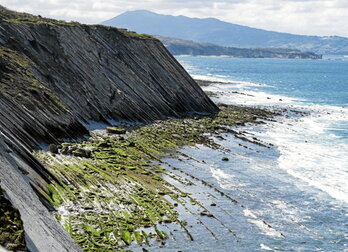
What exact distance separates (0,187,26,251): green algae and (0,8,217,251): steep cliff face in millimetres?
768

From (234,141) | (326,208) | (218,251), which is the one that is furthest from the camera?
(234,141)

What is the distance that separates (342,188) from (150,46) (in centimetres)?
5063

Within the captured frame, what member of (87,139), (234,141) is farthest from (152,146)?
(234,141)

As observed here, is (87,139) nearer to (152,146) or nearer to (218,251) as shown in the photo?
(152,146)

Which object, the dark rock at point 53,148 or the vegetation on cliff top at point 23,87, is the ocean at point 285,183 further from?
Answer: the vegetation on cliff top at point 23,87

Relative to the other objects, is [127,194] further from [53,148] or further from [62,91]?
[62,91]

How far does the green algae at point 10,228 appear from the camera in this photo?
667 inches

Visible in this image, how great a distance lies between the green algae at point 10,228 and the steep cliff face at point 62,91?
0.77m

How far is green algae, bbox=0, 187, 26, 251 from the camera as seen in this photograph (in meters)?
17.0

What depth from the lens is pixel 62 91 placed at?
58875 mm

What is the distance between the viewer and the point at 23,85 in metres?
50.1

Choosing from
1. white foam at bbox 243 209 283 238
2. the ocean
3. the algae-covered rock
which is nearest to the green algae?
the ocean

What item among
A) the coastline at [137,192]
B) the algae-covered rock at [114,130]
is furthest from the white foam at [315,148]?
the algae-covered rock at [114,130]

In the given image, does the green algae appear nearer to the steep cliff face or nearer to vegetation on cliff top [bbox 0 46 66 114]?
the steep cliff face
